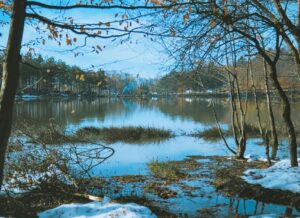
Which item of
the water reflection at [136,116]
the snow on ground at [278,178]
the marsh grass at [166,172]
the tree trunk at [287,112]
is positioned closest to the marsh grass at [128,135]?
the water reflection at [136,116]

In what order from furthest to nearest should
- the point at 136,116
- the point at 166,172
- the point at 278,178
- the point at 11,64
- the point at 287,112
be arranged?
the point at 136,116 < the point at 166,172 < the point at 287,112 < the point at 278,178 < the point at 11,64

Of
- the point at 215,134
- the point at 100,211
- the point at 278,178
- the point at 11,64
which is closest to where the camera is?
the point at 11,64

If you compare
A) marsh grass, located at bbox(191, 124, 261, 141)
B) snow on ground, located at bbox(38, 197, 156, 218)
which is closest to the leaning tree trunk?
snow on ground, located at bbox(38, 197, 156, 218)

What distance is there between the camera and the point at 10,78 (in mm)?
5293

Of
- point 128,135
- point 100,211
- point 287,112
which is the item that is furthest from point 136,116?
point 100,211

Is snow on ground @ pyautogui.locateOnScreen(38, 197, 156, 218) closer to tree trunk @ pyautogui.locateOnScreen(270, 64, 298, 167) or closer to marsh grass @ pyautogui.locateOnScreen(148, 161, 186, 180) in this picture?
marsh grass @ pyautogui.locateOnScreen(148, 161, 186, 180)

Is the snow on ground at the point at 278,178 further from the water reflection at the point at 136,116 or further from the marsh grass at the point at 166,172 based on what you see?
the water reflection at the point at 136,116

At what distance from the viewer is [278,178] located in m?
9.69

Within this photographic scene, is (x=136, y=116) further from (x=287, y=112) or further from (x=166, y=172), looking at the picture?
(x=287, y=112)

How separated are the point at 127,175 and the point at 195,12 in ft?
22.3

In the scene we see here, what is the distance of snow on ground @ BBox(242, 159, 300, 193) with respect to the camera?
9.11 m

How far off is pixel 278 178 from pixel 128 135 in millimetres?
15006

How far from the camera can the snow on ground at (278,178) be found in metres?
9.11

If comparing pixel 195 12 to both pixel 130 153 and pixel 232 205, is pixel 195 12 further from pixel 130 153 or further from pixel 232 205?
pixel 130 153
